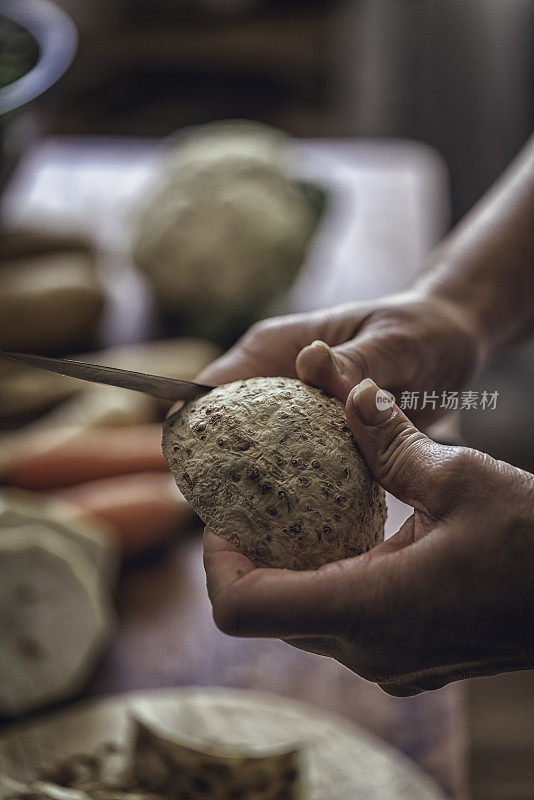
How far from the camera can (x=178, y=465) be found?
1.47 feet

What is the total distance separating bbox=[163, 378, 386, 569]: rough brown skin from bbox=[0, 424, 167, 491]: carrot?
607 millimetres

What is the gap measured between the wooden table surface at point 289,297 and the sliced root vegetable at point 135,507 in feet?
0.11

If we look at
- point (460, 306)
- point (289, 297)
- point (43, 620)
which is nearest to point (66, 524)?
point (43, 620)

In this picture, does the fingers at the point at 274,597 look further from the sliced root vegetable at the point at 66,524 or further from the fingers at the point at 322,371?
the sliced root vegetable at the point at 66,524

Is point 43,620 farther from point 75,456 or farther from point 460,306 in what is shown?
point 460,306

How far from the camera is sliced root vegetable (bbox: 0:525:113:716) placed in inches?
32.7

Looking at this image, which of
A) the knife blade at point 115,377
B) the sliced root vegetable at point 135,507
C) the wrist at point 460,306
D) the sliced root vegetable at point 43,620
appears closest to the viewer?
the knife blade at point 115,377

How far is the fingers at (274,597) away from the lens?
15.8 inches

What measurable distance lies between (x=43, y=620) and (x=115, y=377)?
513mm

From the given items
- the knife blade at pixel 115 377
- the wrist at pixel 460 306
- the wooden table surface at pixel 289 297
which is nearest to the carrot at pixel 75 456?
the wooden table surface at pixel 289 297

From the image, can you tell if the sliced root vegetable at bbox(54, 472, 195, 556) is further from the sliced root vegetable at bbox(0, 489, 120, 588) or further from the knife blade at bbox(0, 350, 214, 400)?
the knife blade at bbox(0, 350, 214, 400)

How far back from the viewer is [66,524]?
91cm

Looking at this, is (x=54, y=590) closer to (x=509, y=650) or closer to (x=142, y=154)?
(x=509, y=650)

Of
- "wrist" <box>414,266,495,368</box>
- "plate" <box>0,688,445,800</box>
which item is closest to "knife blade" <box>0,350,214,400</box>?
"wrist" <box>414,266,495,368</box>
